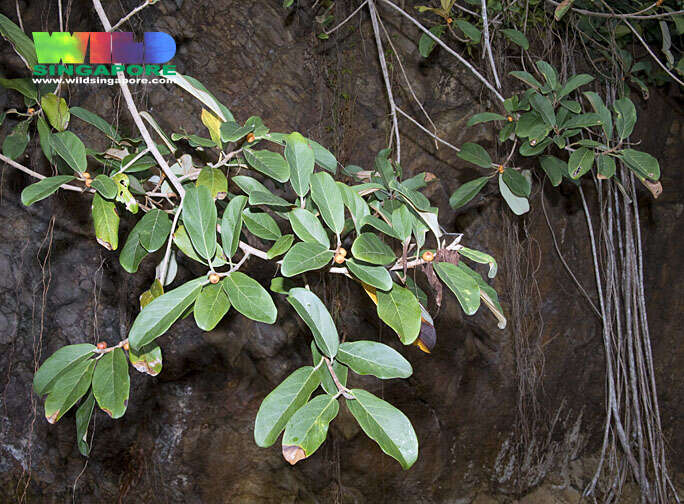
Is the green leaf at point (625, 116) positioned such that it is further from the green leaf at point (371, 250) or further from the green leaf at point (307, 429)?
the green leaf at point (307, 429)

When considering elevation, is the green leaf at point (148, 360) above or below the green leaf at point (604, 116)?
below

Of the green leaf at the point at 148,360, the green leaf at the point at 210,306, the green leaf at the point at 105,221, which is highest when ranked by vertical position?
the green leaf at the point at 210,306

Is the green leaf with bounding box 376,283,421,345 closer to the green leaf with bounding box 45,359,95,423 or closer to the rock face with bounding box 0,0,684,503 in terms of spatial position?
the green leaf with bounding box 45,359,95,423

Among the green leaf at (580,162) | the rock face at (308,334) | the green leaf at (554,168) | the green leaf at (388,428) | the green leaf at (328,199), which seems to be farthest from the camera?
the rock face at (308,334)

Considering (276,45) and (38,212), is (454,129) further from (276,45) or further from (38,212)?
(38,212)

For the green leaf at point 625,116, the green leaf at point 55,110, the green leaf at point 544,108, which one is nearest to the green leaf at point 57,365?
the green leaf at point 55,110

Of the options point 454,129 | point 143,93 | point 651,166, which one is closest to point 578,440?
point 454,129

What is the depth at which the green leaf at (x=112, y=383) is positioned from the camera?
0.63 meters

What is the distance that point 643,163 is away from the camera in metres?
1.01

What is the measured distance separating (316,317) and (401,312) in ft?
0.37

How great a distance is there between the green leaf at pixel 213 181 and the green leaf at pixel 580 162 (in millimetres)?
694

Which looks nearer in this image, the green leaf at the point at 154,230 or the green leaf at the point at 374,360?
the green leaf at the point at 374,360

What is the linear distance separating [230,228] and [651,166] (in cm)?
84

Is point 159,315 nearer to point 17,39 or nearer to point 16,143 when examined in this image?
point 17,39
